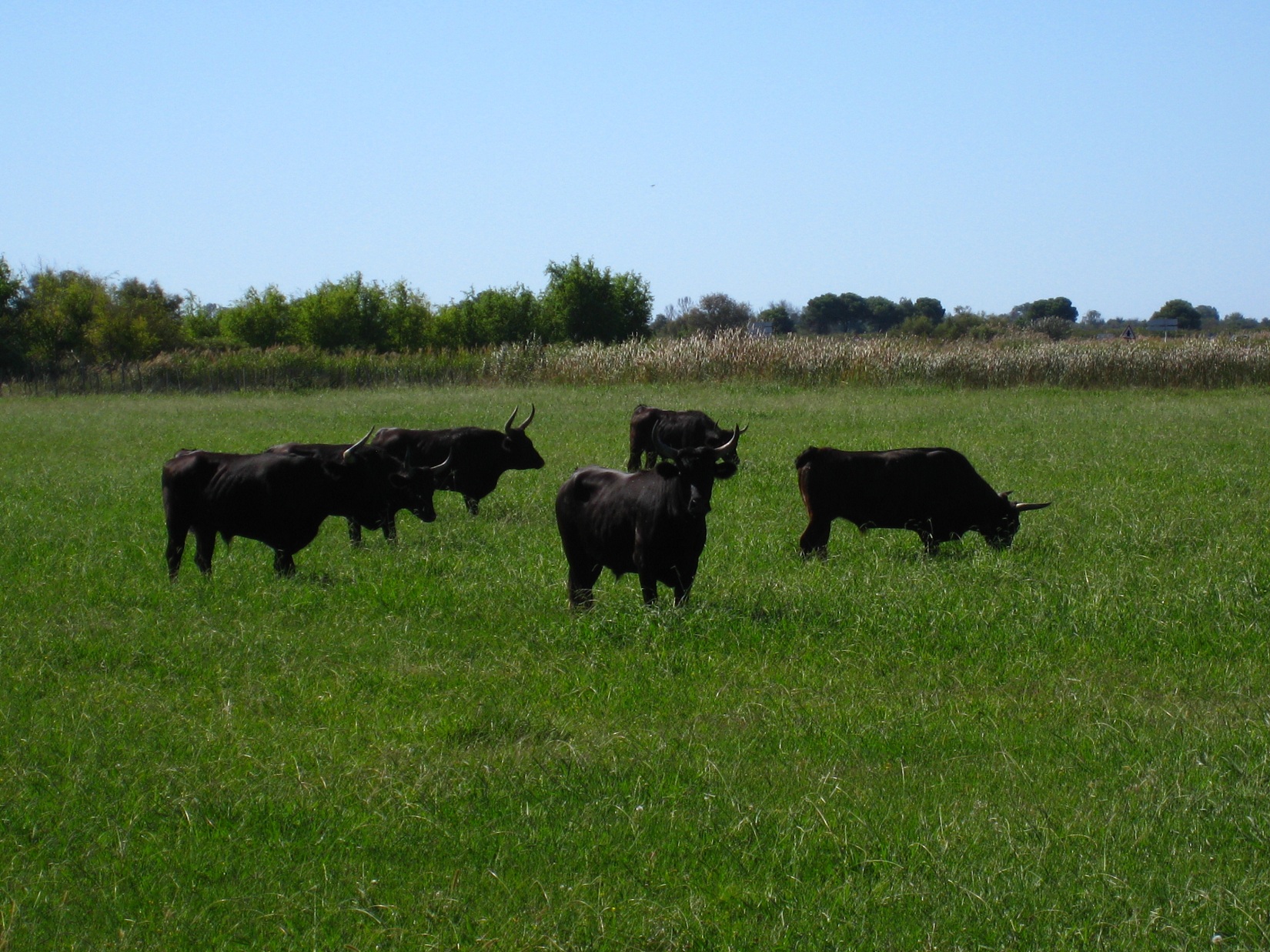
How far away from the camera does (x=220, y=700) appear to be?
23.2 ft

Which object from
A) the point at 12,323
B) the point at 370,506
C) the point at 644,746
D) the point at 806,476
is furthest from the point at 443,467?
the point at 12,323

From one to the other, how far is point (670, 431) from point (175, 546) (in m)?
8.21

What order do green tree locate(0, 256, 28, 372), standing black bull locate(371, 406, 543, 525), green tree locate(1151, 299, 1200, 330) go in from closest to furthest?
1. standing black bull locate(371, 406, 543, 525)
2. green tree locate(0, 256, 28, 372)
3. green tree locate(1151, 299, 1200, 330)

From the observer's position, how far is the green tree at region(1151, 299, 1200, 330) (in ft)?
364

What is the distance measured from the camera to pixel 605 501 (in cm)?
916

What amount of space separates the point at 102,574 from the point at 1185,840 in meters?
8.62

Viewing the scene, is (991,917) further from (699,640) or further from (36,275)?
(36,275)

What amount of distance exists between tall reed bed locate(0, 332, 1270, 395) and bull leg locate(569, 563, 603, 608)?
29.4m

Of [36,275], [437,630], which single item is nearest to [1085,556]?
[437,630]

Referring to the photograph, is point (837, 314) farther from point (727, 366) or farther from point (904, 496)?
point (904, 496)

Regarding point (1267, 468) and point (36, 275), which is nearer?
point (1267, 468)

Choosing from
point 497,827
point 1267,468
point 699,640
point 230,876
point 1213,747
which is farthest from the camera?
point 1267,468

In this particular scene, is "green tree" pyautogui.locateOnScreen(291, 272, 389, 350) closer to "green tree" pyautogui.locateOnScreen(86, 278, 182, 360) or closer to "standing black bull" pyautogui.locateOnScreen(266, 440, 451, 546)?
"green tree" pyautogui.locateOnScreen(86, 278, 182, 360)

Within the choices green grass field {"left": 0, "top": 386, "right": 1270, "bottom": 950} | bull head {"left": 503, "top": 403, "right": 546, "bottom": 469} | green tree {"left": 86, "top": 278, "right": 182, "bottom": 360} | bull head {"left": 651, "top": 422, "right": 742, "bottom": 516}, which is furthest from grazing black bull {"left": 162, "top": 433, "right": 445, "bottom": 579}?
green tree {"left": 86, "top": 278, "right": 182, "bottom": 360}
